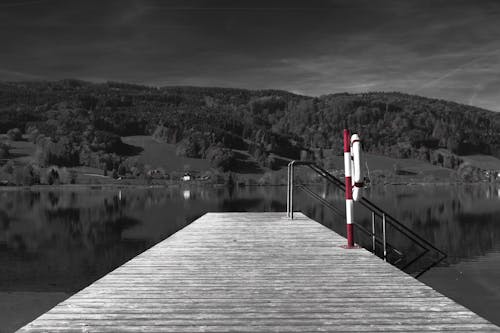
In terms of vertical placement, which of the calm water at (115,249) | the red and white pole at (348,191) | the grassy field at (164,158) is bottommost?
the calm water at (115,249)

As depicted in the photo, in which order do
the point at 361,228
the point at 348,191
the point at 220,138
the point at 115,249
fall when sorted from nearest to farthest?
the point at 348,191, the point at 361,228, the point at 115,249, the point at 220,138

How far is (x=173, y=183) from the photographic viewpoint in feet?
423

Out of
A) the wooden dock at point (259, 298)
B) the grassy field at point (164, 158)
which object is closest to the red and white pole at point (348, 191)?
the wooden dock at point (259, 298)

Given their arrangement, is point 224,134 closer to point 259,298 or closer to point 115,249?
point 115,249

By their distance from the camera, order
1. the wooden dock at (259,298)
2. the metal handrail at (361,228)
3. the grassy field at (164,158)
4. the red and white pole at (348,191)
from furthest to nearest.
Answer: the grassy field at (164,158)
the metal handrail at (361,228)
the red and white pole at (348,191)
the wooden dock at (259,298)

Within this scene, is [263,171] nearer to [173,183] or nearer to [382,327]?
[173,183]

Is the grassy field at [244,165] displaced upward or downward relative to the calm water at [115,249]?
upward

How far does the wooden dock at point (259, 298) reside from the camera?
4.04 metres

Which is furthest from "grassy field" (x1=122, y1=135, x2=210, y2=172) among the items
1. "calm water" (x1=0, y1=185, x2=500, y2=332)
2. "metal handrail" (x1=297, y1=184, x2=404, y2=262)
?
"metal handrail" (x1=297, y1=184, x2=404, y2=262)

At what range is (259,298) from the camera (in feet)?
16.1

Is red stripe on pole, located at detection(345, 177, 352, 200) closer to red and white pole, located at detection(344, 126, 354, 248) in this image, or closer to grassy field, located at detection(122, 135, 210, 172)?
red and white pole, located at detection(344, 126, 354, 248)

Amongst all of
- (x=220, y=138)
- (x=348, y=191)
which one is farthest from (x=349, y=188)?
(x=220, y=138)

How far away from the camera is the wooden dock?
404cm

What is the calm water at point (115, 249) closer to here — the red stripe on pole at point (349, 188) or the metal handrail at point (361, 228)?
the metal handrail at point (361, 228)
